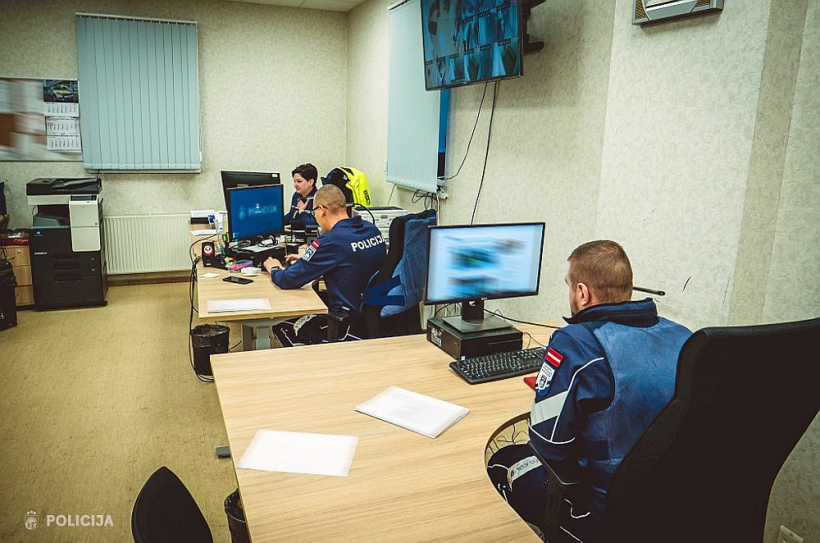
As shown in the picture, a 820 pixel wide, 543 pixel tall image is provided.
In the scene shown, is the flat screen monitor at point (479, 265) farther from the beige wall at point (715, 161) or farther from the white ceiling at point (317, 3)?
the white ceiling at point (317, 3)

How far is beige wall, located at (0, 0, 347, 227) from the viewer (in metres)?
5.64

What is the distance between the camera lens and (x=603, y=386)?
1396mm

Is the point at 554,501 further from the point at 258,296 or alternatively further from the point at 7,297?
the point at 7,297

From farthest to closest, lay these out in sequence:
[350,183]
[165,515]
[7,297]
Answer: [350,183]
[7,297]
[165,515]

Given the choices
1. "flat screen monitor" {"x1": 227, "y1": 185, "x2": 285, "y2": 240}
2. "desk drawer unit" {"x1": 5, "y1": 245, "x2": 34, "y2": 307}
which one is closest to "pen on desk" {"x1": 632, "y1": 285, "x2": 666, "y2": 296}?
"flat screen monitor" {"x1": 227, "y1": 185, "x2": 285, "y2": 240}

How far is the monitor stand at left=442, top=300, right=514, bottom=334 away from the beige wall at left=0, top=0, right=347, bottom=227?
4771 mm

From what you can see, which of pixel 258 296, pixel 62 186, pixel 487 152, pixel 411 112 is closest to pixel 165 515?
pixel 258 296

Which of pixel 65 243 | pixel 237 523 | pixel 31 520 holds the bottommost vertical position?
pixel 31 520

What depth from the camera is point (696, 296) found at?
80.7 inches

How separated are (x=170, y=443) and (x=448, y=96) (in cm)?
282

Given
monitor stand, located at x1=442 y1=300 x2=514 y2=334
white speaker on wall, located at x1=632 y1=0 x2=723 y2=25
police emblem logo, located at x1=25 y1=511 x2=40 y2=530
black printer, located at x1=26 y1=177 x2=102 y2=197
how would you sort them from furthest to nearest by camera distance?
black printer, located at x1=26 y1=177 x2=102 y2=197
police emblem logo, located at x1=25 y1=511 x2=40 y2=530
monitor stand, located at x1=442 y1=300 x2=514 y2=334
white speaker on wall, located at x1=632 y1=0 x2=723 y2=25

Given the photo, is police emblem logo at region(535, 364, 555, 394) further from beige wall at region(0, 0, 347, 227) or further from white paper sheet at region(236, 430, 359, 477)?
beige wall at region(0, 0, 347, 227)

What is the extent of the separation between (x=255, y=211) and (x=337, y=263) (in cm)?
100

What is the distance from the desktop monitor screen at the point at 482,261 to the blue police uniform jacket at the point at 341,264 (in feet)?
3.51
